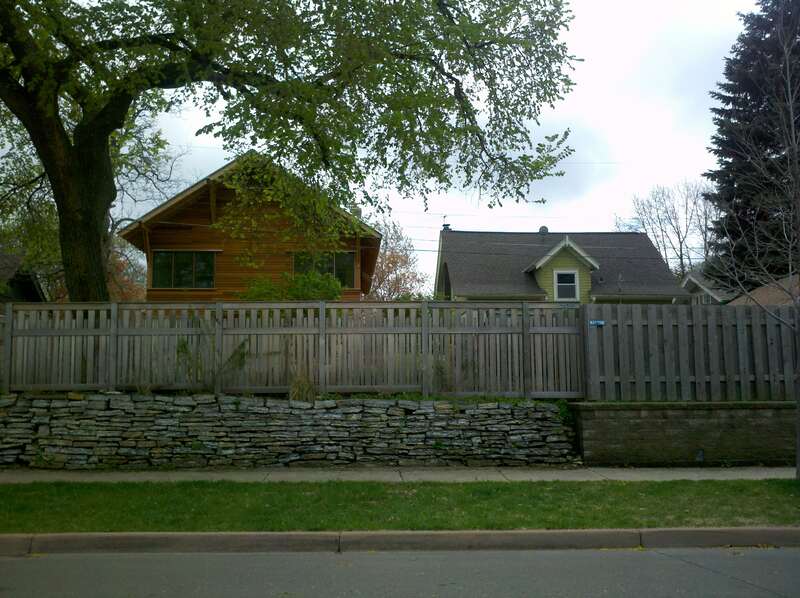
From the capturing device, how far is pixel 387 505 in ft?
27.2

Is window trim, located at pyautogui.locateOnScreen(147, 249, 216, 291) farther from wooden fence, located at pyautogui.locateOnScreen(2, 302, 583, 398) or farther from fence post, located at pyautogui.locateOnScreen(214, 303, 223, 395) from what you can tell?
fence post, located at pyautogui.locateOnScreen(214, 303, 223, 395)

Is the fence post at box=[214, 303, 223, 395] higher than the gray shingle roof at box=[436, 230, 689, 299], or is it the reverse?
the gray shingle roof at box=[436, 230, 689, 299]

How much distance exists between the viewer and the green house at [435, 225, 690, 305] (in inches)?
1222

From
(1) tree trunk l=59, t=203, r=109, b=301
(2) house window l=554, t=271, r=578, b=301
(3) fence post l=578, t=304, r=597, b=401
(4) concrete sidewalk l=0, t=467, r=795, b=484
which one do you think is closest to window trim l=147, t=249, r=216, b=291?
(1) tree trunk l=59, t=203, r=109, b=301

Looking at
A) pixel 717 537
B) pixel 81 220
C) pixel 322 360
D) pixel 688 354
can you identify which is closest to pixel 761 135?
pixel 688 354

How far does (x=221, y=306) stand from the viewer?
11305 mm

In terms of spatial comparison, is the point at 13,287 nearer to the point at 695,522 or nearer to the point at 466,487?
the point at 466,487

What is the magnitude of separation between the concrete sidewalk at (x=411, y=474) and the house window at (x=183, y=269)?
48.1 feet

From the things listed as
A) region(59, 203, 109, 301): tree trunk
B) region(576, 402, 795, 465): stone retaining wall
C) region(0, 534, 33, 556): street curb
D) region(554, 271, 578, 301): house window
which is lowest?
region(0, 534, 33, 556): street curb

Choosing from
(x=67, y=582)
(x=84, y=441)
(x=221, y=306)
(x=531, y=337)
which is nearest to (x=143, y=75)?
(x=221, y=306)

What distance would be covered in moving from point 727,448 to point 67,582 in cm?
895

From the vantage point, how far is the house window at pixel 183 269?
24.8 meters

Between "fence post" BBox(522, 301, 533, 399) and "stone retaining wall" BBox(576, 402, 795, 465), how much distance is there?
0.87m

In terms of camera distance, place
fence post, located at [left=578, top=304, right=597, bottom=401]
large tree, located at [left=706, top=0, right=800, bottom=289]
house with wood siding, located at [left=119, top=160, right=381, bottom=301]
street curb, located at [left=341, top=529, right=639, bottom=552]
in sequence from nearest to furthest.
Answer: street curb, located at [left=341, top=529, right=639, bottom=552]
large tree, located at [left=706, top=0, right=800, bottom=289]
fence post, located at [left=578, top=304, right=597, bottom=401]
house with wood siding, located at [left=119, top=160, right=381, bottom=301]
